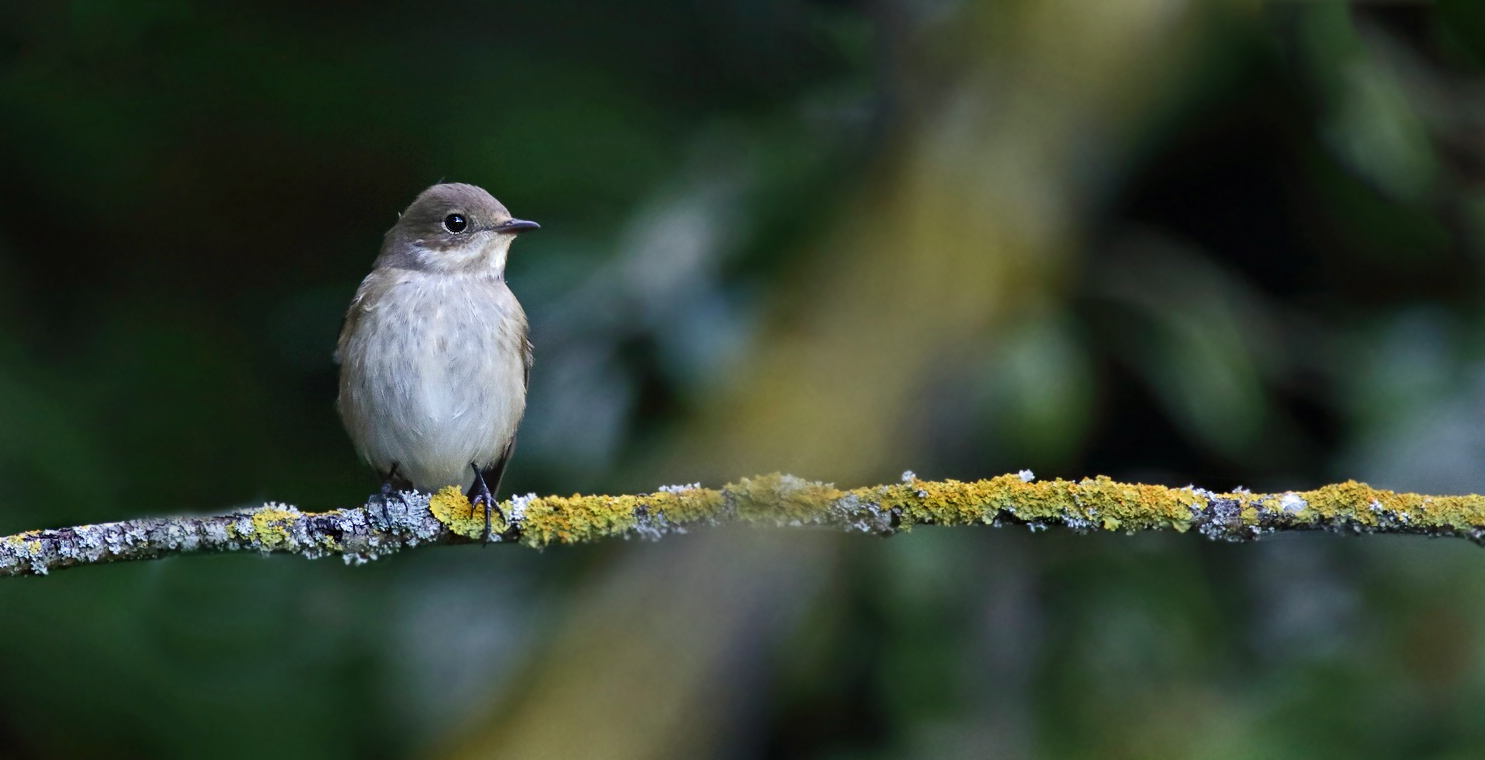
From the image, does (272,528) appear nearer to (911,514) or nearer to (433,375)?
(911,514)

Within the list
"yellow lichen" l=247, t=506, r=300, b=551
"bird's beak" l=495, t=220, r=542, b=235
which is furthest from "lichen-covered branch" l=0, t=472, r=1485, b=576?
"bird's beak" l=495, t=220, r=542, b=235

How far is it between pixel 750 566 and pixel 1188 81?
2.57 meters

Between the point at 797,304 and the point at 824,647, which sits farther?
the point at 797,304

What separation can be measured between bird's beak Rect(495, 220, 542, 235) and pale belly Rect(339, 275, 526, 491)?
199 millimetres

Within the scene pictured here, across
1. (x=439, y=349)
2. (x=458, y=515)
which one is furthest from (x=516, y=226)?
(x=458, y=515)

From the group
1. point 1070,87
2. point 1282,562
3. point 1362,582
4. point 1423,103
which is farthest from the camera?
point 1423,103

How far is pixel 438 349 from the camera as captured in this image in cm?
434

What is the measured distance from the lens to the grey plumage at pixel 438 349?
4332mm

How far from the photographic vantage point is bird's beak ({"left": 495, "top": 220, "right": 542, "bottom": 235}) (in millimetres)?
4469

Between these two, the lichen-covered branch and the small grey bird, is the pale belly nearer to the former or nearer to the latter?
the small grey bird

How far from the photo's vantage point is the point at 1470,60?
19.0 ft

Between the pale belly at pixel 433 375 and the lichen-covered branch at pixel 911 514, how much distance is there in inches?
58.3

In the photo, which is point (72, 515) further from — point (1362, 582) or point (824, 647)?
point (1362, 582)

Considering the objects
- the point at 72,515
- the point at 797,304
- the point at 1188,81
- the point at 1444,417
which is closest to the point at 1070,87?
the point at 1188,81
